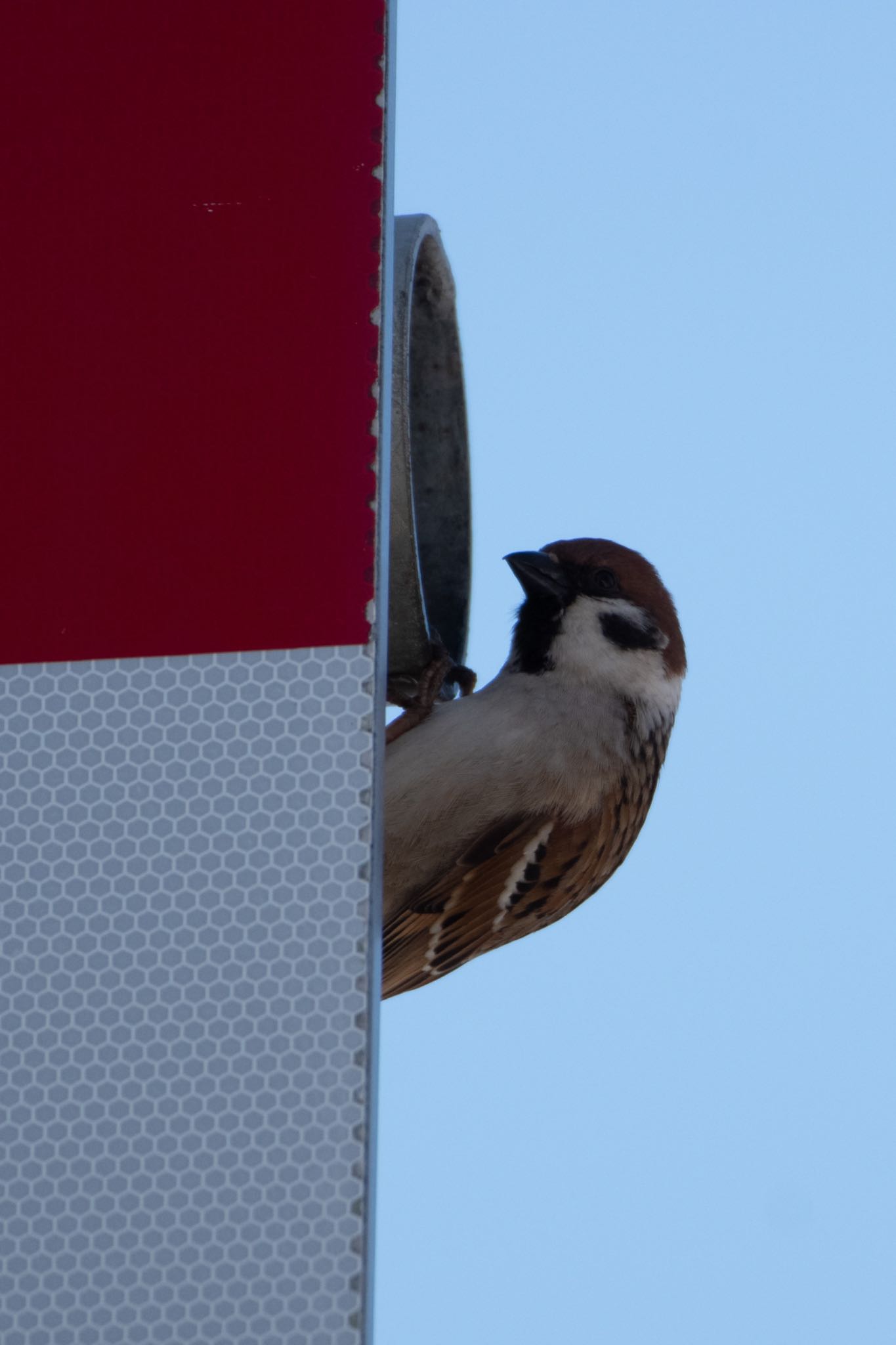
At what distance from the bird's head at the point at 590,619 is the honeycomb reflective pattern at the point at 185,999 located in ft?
4.44

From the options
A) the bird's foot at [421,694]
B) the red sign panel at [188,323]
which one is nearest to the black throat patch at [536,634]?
the bird's foot at [421,694]

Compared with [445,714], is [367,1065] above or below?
above

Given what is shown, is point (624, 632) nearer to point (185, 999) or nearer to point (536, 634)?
point (536, 634)

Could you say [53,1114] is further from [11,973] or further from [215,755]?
[215,755]

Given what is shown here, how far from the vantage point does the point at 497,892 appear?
259 cm

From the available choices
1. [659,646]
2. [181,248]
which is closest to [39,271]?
[181,248]

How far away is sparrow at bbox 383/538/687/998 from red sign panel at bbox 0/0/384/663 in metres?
0.91

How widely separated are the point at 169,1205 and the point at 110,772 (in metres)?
0.38

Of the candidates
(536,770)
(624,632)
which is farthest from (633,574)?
(536,770)

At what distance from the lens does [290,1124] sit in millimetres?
1396

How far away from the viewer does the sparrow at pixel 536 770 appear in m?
2.52

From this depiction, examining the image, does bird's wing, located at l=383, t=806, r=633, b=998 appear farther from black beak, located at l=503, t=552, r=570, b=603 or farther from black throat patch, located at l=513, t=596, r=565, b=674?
black beak, located at l=503, t=552, r=570, b=603

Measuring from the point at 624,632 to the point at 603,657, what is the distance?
0.26 feet

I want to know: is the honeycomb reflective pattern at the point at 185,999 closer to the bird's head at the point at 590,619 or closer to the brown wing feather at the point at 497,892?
the brown wing feather at the point at 497,892
